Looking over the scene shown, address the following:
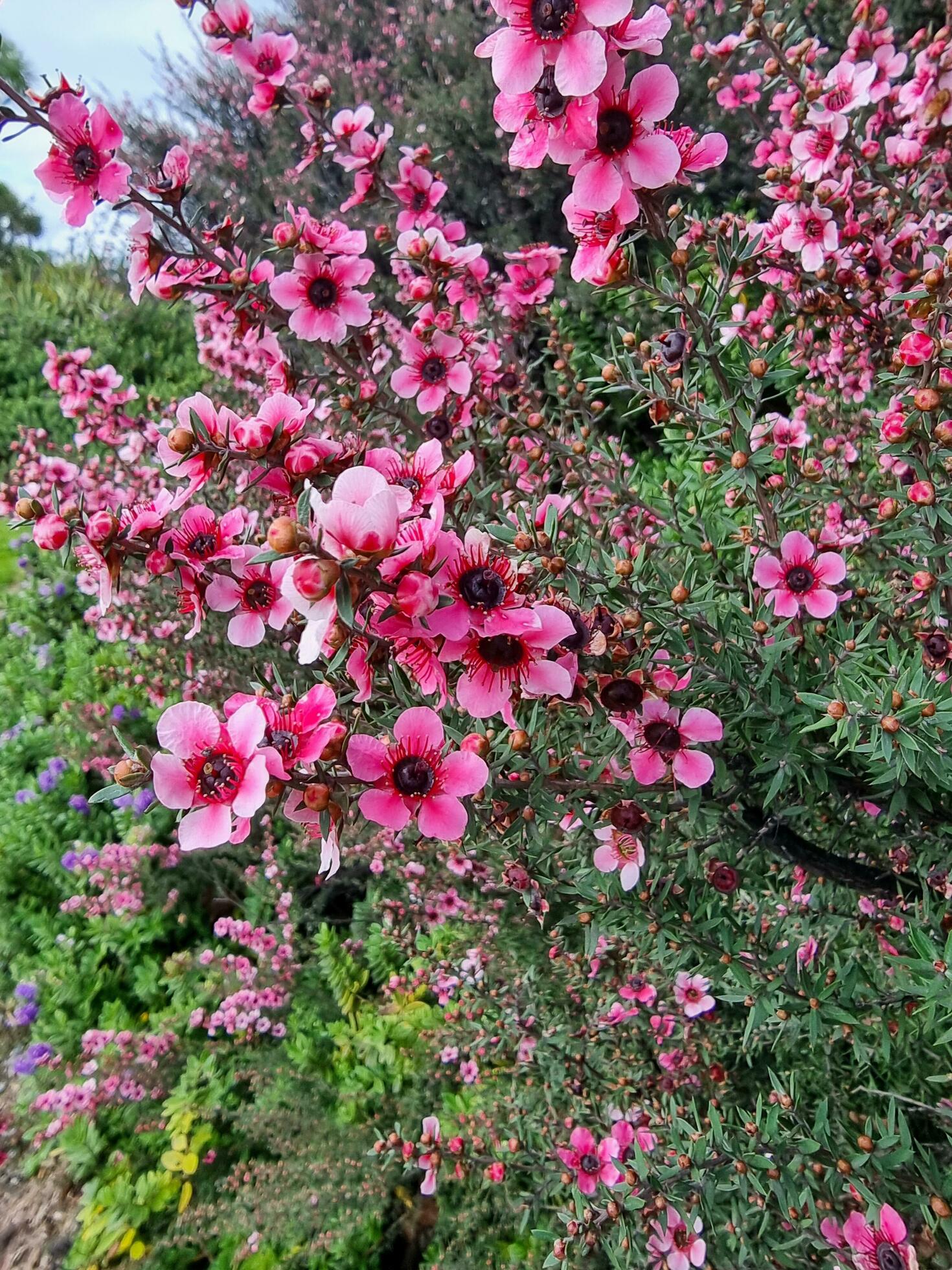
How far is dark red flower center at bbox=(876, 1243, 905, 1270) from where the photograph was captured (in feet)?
3.55

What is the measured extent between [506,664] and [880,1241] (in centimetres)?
106

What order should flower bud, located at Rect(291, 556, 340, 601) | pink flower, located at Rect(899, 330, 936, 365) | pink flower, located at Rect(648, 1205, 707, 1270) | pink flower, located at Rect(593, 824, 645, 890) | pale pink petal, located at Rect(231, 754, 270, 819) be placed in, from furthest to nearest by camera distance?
pink flower, located at Rect(648, 1205, 707, 1270) < pink flower, located at Rect(593, 824, 645, 890) < pink flower, located at Rect(899, 330, 936, 365) < pale pink petal, located at Rect(231, 754, 270, 819) < flower bud, located at Rect(291, 556, 340, 601)

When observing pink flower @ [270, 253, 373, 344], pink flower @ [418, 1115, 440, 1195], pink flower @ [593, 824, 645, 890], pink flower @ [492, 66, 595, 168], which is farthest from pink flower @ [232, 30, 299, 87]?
pink flower @ [418, 1115, 440, 1195]

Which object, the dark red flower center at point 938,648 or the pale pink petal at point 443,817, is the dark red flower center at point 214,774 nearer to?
the pale pink petal at point 443,817

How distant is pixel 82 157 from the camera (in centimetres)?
114

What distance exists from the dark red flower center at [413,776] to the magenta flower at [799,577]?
1.99ft

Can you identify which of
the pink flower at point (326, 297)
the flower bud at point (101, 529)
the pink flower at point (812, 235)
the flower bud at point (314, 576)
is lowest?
the flower bud at point (101, 529)

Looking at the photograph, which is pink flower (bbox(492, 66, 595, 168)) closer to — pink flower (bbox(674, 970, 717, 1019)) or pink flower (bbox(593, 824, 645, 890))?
pink flower (bbox(593, 824, 645, 890))

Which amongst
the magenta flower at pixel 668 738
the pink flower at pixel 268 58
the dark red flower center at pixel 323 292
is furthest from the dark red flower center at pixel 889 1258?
the pink flower at pixel 268 58

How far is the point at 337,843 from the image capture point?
2.62 ft

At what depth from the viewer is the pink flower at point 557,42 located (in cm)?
74

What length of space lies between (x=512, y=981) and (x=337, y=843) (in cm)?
142

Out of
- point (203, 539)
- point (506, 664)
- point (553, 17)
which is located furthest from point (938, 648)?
point (203, 539)

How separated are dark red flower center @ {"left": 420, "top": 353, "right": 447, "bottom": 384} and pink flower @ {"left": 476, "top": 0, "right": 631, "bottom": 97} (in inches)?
28.7
